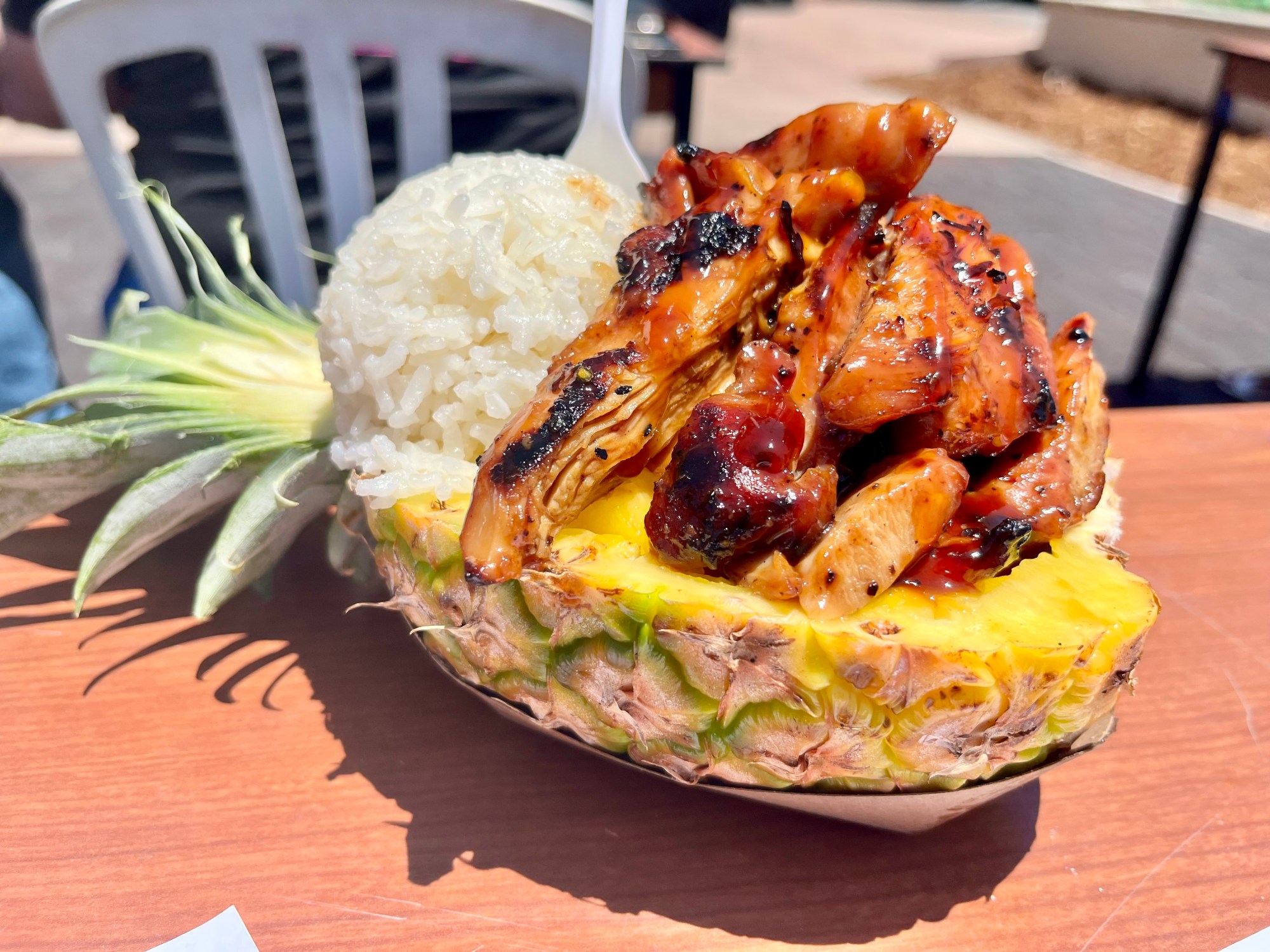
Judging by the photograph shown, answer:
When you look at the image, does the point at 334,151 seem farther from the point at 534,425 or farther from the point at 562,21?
the point at 534,425

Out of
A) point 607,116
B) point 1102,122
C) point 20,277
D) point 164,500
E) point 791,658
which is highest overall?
point 607,116

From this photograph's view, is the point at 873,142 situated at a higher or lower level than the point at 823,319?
higher

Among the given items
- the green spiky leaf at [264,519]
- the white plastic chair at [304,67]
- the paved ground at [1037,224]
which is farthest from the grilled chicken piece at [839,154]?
the paved ground at [1037,224]

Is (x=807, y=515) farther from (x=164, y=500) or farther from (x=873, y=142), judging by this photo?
(x=164, y=500)

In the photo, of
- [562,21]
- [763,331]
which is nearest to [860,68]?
[562,21]

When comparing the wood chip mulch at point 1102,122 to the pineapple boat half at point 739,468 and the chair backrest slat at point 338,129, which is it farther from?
the pineapple boat half at point 739,468

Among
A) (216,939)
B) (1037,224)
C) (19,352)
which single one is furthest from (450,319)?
(1037,224)
